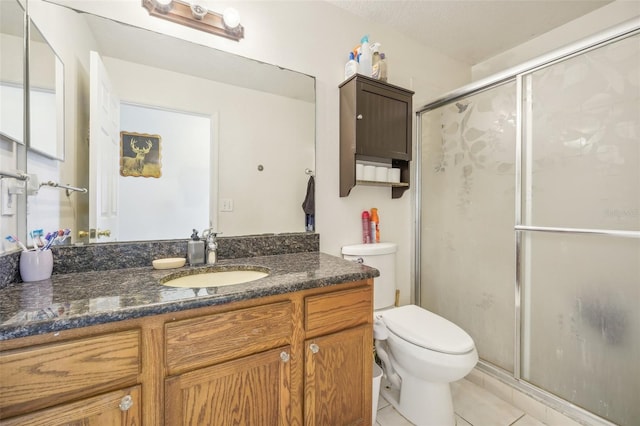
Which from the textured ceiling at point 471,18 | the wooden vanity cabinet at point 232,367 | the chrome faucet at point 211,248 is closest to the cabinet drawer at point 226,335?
the wooden vanity cabinet at point 232,367

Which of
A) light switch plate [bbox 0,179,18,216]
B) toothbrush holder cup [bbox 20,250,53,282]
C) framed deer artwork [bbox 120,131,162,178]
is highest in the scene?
framed deer artwork [bbox 120,131,162,178]

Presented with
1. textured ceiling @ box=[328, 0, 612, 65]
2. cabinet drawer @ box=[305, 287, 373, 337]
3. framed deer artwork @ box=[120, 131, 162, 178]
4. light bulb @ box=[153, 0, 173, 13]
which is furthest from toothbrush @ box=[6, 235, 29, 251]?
textured ceiling @ box=[328, 0, 612, 65]

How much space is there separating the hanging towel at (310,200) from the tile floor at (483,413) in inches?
44.0

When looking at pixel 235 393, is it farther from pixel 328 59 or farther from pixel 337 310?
pixel 328 59

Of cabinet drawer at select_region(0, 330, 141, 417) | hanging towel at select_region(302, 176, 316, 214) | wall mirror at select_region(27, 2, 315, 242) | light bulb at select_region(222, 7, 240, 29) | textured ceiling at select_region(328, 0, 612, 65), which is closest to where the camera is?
cabinet drawer at select_region(0, 330, 141, 417)

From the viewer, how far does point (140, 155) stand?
3.95 ft

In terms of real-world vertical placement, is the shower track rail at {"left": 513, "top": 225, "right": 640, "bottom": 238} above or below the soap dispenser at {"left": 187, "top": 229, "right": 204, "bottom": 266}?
above

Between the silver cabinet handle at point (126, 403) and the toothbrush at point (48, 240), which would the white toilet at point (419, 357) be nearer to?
the silver cabinet handle at point (126, 403)

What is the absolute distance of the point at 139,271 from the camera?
3.63 ft

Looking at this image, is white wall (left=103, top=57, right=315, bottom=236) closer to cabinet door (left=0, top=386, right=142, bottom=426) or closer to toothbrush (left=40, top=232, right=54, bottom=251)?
toothbrush (left=40, top=232, right=54, bottom=251)

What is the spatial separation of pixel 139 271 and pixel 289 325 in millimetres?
639

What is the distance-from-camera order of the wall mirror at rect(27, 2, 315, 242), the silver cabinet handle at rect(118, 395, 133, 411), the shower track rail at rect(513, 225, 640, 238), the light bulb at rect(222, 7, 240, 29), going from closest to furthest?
the silver cabinet handle at rect(118, 395, 133, 411) → the wall mirror at rect(27, 2, 315, 242) → the shower track rail at rect(513, 225, 640, 238) → the light bulb at rect(222, 7, 240, 29)

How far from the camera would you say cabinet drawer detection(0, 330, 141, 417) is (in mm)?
608

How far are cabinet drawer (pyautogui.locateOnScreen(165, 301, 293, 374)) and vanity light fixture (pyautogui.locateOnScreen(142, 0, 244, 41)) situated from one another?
128 cm
